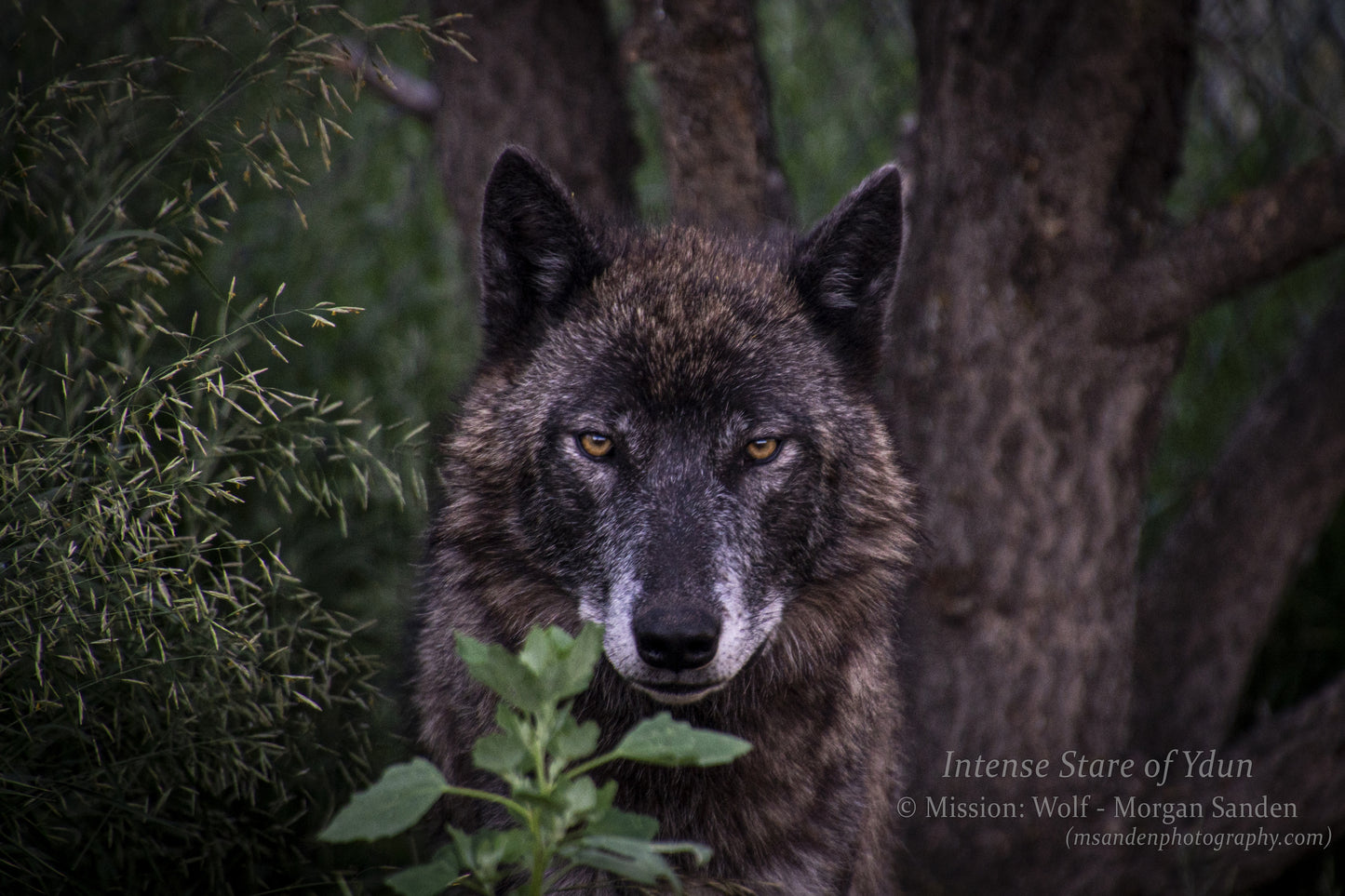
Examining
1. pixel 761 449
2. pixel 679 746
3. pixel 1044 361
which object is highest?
pixel 1044 361

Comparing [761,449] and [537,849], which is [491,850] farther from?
[761,449]

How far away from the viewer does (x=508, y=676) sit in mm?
1746

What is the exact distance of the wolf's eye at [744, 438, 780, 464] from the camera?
277 centimetres

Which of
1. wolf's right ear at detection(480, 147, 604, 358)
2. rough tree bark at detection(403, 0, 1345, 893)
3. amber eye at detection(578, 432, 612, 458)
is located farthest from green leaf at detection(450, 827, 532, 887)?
rough tree bark at detection(403, 0, 1345, 893)

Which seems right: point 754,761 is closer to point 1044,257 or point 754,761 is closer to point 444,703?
point 444,703

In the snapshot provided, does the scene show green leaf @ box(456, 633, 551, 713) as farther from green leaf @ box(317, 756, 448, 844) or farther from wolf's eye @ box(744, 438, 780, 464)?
wolf's eye @ box(744, 438, 780, 464)

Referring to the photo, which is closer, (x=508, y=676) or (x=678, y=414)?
(x=508, y=676)

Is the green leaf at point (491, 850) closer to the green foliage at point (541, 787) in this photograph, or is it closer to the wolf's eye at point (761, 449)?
the green foliage at point (541, 787)

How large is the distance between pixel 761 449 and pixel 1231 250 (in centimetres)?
177

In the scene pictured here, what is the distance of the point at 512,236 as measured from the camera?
2977 millimetres

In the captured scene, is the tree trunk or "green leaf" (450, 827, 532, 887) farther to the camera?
the tree trunk

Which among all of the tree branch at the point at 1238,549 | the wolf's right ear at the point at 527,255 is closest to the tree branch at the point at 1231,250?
the tree branch at the point at 1238,549

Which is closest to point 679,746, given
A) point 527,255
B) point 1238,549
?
point 527,255

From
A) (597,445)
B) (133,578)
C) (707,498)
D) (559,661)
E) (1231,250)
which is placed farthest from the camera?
(1231,250)
